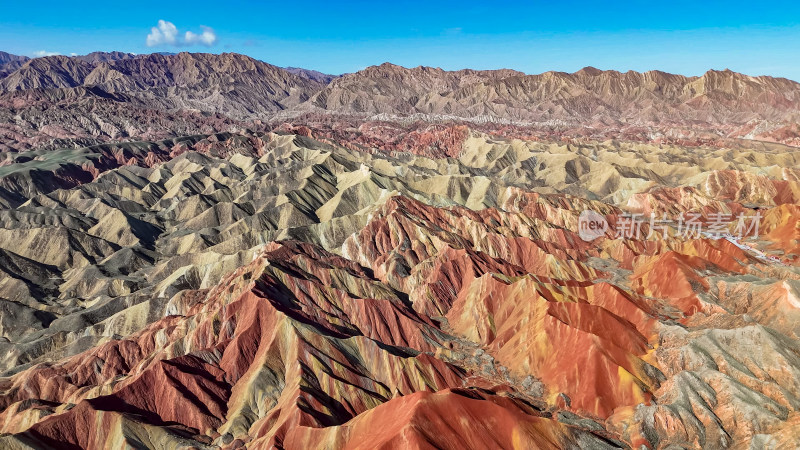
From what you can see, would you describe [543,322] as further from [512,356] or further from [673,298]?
[673,298]

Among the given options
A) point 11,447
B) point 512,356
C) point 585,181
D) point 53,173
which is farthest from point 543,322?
point 53,173

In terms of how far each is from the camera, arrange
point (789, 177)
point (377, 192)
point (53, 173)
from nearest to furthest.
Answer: point (377, 192) → point (789, 177) → point (53, 173)

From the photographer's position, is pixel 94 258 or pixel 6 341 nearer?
pixel 6 341

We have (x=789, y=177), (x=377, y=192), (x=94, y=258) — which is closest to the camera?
(x=94, y=258)

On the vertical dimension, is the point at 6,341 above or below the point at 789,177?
below

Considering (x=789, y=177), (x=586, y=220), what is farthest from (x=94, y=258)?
(x=789, y=177)

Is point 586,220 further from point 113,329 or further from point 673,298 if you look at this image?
point 113,329

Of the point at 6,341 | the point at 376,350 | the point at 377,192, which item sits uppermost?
the point at 377,192
